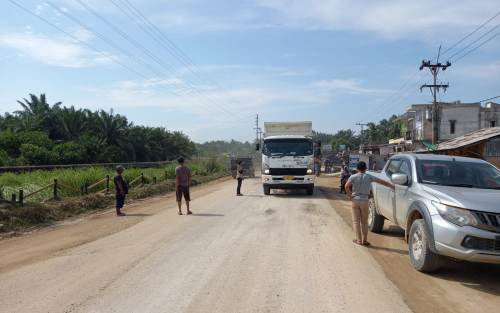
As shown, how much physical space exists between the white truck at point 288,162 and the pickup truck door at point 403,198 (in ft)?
38.7

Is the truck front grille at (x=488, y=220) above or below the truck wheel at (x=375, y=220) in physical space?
above

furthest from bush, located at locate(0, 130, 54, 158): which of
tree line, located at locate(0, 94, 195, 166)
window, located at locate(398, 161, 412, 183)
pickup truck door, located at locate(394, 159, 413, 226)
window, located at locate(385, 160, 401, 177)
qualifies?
pickup truck door, located at locate(394, 159, 413, 226)

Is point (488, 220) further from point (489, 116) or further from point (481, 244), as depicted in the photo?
point (489, 116)

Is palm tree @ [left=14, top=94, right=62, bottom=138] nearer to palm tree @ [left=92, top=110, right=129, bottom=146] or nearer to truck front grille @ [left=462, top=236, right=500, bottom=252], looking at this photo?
palm tree @ [left=92, top=110, right=129, bottom=146]

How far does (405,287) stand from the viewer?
6586 mm

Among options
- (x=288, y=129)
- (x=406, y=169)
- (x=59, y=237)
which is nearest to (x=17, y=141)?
(x=288, y=129)

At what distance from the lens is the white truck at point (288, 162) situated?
69.8 feet

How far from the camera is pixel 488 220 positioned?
6.51 m

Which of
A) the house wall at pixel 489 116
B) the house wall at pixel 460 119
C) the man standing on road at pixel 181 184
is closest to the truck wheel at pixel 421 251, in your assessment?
the man standing on road at pixel 181 184

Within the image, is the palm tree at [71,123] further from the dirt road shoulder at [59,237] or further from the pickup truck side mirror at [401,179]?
the pickup truck side mirror at [401,179]

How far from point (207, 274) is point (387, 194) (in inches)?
177

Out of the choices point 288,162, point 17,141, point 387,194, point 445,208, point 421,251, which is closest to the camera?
point 445,208

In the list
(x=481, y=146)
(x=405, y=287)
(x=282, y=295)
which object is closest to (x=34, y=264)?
(x=282, y=295)

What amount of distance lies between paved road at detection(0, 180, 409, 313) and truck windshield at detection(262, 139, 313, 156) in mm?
9840
